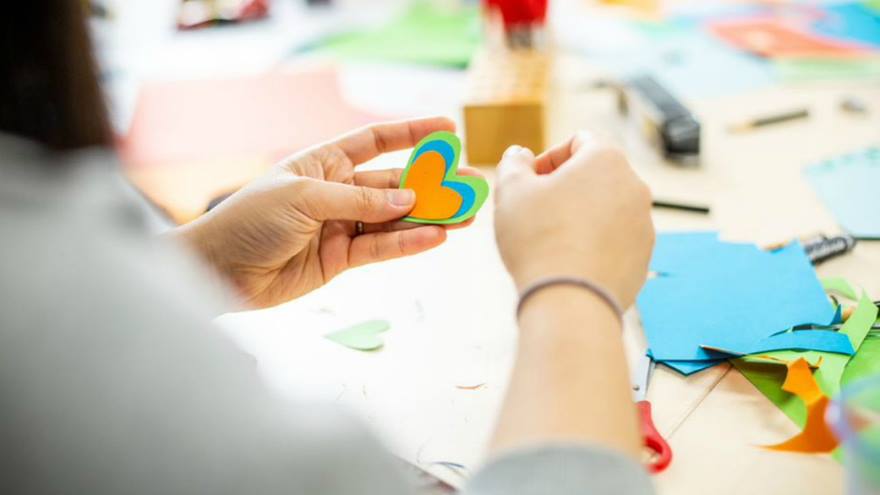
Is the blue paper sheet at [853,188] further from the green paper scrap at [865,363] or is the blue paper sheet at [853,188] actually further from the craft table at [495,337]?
the green paper scrap at [865,363]

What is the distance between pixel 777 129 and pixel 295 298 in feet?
2.69

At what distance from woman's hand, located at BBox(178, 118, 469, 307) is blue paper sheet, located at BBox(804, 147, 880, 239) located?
517 mm

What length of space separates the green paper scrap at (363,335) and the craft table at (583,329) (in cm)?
1

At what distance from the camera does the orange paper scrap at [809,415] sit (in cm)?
67

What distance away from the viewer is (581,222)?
1.97ft

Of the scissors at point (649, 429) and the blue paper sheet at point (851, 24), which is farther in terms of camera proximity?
the blue paper sheet at point (851, 24)

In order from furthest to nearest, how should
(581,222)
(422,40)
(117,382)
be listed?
(422,40)
(581,222)
(117,382)

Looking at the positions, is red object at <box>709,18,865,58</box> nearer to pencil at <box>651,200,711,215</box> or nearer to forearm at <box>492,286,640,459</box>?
pencil at <box>651,200,711,215</box>

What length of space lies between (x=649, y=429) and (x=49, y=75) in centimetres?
54

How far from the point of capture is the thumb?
82 cm

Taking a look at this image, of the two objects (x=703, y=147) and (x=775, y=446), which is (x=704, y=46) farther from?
(x=775, y=446)

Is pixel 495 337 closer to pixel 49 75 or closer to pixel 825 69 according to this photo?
pixel 49 75

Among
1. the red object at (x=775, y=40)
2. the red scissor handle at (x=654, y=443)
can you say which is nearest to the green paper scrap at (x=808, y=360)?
the red scissor handle at (x=654, y=443)

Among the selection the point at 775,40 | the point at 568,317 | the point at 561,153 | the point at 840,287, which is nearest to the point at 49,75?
the point at 568,317
